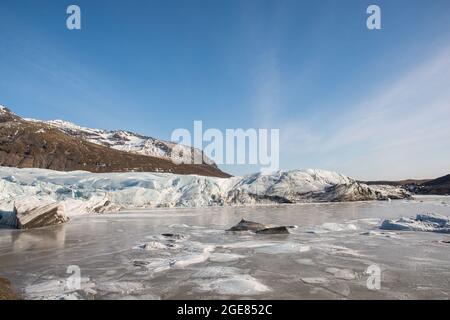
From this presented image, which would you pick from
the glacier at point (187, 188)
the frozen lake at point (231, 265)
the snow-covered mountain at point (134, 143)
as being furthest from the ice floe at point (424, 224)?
the snow-covered mountain at point (134, 143)

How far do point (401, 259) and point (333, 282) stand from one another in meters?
2.50

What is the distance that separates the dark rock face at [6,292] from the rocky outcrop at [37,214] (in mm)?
9176

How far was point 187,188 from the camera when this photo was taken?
1243 inches

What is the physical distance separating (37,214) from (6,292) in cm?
1021

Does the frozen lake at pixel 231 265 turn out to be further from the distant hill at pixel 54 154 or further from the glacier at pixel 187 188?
the distant hill at pixel 54 154

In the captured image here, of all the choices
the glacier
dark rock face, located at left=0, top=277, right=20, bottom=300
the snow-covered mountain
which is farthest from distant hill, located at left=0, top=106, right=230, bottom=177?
dark rock face, located at left=0, top=277, right=20, bottom=300

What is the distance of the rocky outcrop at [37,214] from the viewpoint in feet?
44.0

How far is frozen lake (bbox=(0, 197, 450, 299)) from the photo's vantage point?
490cm

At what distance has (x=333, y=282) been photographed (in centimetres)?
535

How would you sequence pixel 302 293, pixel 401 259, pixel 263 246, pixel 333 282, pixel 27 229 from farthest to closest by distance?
pixel 27 229, pixel 263 246, pixel 401 259, pixel 333 282, pixel 302 293

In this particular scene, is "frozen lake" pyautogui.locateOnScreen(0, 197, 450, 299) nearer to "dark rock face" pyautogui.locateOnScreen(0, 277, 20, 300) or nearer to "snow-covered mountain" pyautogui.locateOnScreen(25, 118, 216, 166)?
"dark rock face" pyautogui.locateOnScreen(0, 277, 20, 300)

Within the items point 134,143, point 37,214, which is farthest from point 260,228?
point 134,143
